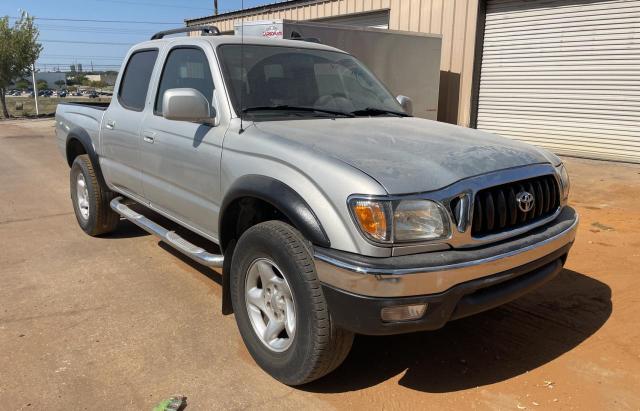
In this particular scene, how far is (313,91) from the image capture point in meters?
3.88

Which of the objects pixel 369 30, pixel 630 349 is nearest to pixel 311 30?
pixel 369 30

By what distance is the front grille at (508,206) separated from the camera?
2.64 m

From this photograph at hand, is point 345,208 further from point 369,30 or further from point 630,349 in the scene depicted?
point 369,30

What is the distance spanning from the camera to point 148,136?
422 cm

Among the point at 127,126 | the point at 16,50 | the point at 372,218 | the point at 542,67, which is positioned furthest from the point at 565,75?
the point at 16,50

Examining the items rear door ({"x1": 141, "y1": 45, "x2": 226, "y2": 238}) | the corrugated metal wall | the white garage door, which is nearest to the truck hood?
rear door ({"x1": 141, "y1": 45, "x2": 226, "y2": 238})

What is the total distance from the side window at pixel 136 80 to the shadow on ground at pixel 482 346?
2.80m

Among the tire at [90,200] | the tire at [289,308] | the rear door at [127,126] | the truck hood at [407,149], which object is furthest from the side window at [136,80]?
the tire at [289,308]

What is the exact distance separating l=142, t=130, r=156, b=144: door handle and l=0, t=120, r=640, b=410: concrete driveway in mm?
1191

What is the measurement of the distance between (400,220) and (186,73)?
2.36 m

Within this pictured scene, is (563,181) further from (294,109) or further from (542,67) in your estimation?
(542,67)

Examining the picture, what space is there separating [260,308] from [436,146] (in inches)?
54.3

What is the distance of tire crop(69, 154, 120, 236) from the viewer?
5.40m

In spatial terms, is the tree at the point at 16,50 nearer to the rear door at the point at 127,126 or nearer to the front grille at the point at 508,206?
the rear door at the point at 127,126
